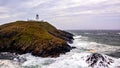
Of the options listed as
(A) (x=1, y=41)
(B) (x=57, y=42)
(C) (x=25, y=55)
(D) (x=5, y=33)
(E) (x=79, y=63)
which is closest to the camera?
(E) (x=79, y=63)

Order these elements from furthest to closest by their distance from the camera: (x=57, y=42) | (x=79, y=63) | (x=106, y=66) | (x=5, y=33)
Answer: (x=5, y=33) → (x=57, y=42) → (x=79, y=63) → (x=106, y=66)

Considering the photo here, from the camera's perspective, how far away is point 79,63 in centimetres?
3734

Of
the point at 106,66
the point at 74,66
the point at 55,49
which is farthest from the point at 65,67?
the point at 55,49

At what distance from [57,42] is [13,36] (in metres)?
14.2

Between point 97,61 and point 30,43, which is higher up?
point 30,43

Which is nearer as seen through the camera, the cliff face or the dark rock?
the dark rock

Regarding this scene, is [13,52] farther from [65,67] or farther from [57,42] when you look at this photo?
[65,67]

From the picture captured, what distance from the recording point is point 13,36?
5897cm

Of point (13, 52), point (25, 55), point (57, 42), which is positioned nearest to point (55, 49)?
point (57, 42)

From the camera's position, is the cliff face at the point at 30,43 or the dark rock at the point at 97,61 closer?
the dark rock at the point at 97,61

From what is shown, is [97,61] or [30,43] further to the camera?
[30,43]

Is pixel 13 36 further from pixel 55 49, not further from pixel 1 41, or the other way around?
pixel 55 49

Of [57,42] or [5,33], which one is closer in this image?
[57,42]

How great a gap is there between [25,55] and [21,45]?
6.02 m
